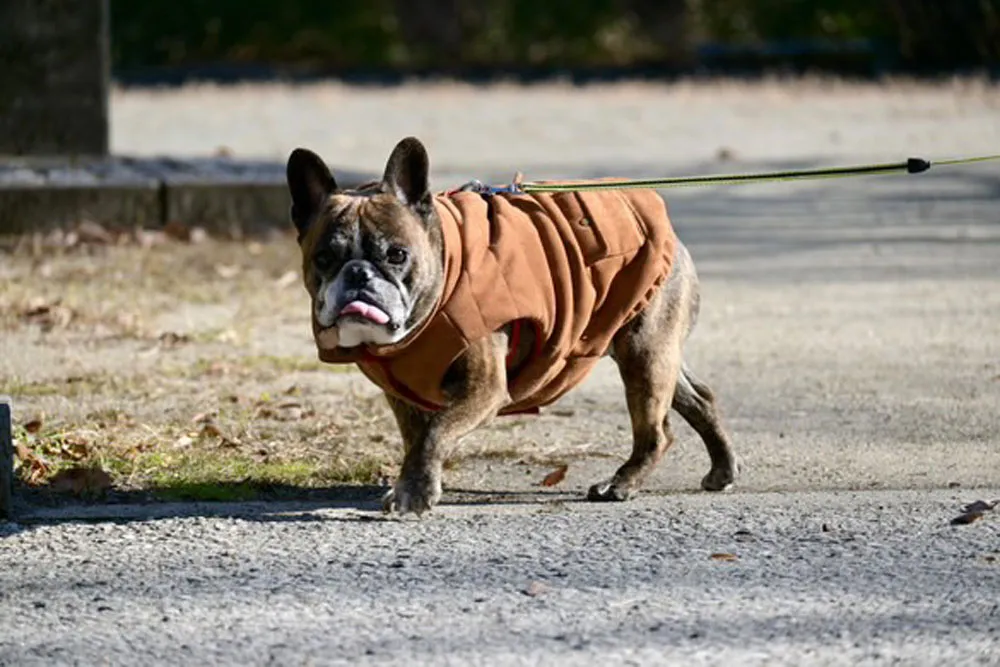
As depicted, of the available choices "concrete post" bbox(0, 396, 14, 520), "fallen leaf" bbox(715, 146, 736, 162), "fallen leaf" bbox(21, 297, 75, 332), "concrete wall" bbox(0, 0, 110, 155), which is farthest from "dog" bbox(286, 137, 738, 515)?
"fallen leaf" bbox(715, 146, 736, 162)

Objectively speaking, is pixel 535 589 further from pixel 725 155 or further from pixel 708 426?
pixel 725 155

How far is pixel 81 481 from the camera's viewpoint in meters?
5.57

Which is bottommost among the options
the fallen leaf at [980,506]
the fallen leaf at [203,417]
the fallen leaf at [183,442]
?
the fallen leaf at [203,417]

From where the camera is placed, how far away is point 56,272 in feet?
31.8

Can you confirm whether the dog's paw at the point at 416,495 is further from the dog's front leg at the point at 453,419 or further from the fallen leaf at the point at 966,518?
the fallen leaf at the point at 966,518

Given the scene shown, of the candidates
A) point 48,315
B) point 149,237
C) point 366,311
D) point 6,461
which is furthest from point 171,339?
point 366,311

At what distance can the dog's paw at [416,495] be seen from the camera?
514 centimetres

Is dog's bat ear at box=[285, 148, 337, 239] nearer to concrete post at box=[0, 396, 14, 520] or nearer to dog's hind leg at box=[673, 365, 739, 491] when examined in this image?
concrete post at box=[0, 396, 14, 520]

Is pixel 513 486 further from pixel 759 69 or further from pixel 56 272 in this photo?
pixel 759 69

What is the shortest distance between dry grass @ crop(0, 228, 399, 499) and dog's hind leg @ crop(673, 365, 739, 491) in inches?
36.0

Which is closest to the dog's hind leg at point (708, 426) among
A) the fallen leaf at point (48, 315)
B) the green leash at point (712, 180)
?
the green leash at point (712, 180)

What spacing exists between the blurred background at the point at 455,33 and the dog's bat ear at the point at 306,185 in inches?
871

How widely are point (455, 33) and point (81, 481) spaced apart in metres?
24.9

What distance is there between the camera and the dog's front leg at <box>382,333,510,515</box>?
16.8ft
